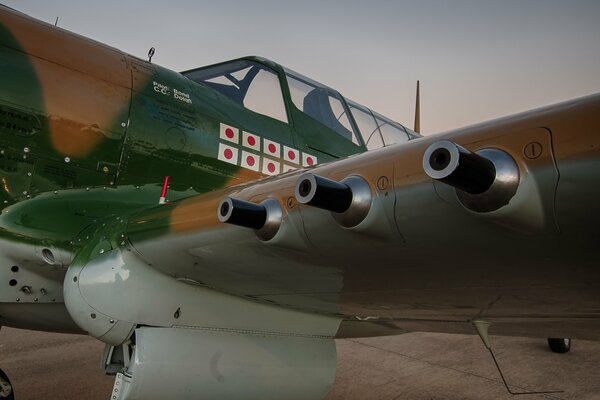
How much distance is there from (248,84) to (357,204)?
8.78 ft

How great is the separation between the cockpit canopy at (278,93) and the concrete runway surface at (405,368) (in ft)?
7.93

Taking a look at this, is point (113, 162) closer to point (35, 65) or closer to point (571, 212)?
point (35, 65)

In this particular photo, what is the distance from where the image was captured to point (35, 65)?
2582mm

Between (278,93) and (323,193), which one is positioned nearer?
(323,193)

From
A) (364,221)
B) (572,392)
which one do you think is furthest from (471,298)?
(572,392)

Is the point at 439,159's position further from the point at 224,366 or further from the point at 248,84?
the point at 248,84

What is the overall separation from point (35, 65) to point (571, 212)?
271 centimetres

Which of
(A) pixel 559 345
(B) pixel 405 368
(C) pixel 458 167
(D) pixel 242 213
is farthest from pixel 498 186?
(A) pixel 559 345

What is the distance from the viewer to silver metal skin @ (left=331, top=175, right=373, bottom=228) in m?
1.23

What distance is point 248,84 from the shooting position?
368cm

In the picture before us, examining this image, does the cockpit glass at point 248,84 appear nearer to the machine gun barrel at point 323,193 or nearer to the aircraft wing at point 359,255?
the aircraft wing at point 359,255

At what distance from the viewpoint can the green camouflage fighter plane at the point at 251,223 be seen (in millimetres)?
1012

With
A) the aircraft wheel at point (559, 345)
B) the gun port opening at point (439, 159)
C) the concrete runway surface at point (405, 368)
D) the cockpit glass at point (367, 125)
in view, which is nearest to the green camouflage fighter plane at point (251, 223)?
the gun port opening at point (439, 159)

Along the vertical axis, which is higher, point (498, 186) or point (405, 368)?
point (498, 186)
